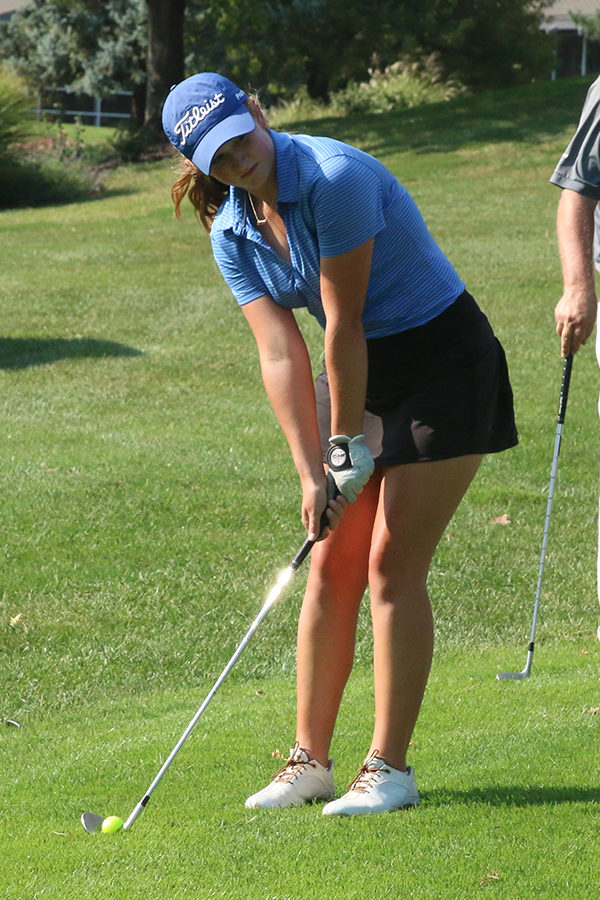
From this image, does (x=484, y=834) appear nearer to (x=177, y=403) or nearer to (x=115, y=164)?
(x=177, y=403)

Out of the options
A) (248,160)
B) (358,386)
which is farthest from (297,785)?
(248,160)

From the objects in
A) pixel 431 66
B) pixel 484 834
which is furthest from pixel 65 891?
pixel 431 66

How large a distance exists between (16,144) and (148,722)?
18982mm

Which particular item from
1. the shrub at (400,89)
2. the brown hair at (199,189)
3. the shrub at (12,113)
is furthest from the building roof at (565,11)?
the brown hair at (199,189)

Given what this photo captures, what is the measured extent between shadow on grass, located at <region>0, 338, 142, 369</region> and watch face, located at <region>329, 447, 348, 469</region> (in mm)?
8489

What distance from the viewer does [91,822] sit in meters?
3.34

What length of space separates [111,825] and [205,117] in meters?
1.90

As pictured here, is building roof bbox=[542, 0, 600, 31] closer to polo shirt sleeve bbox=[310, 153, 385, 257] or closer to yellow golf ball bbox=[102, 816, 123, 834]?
Answer: polo shirt sleeve bbox=[310, 153, 385, 257]

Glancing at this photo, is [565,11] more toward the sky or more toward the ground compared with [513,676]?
more toward the sky

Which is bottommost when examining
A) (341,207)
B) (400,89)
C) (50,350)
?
(50,350)

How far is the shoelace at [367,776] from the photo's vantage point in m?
3.28

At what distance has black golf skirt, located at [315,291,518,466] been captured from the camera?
317 cm

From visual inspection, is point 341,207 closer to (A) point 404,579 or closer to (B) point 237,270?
(B) point 237,270

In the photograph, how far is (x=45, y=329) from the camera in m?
12.8
